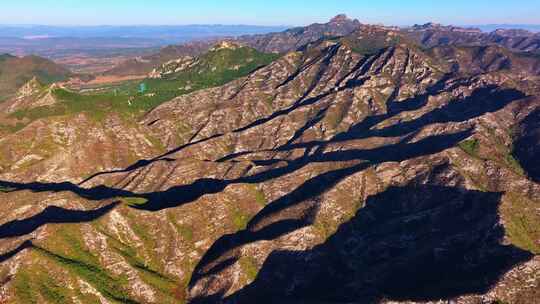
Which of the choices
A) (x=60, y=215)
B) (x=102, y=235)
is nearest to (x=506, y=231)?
(x=102, y=235)

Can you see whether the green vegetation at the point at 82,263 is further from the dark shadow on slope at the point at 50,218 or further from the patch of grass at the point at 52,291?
the dark shadow on slope at the point at 50,218

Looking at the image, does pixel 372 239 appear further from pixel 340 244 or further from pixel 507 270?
pixel 507 270

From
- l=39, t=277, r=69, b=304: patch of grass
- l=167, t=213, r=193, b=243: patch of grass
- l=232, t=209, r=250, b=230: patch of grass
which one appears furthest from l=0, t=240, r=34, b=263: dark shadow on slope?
l=232, t=209, r=250, b=230: patch of grass

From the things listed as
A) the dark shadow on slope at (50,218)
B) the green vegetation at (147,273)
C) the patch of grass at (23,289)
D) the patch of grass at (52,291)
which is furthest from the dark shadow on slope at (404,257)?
the dark shadow on slope at (50,218)

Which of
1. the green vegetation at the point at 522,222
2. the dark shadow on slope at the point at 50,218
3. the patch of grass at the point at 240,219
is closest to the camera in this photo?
the green vegetation at the point at 522,222

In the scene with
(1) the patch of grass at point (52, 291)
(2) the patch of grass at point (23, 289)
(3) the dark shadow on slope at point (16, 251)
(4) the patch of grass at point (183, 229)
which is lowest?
(4) the patch of grass at point (183, 229)

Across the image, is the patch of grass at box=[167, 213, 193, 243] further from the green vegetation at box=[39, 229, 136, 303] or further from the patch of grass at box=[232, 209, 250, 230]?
the green vegetation at box=[39, 229, 136, 303]
